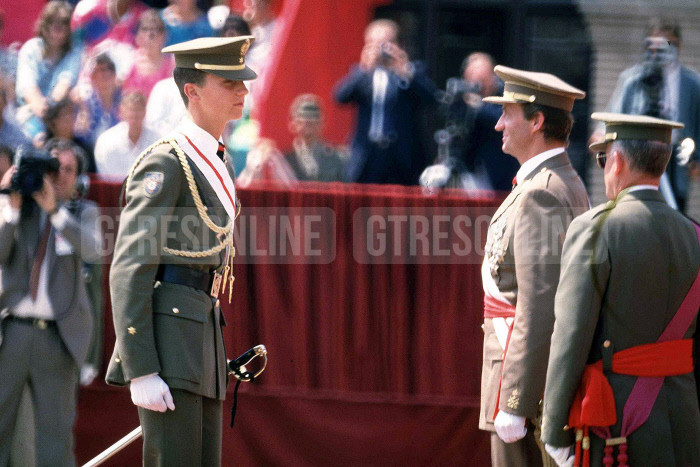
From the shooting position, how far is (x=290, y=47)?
28.0ft

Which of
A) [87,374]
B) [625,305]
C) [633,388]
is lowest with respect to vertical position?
[87,374]

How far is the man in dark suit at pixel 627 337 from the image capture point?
3811 millimetres

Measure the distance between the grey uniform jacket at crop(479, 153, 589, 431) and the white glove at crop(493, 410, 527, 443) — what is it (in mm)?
26

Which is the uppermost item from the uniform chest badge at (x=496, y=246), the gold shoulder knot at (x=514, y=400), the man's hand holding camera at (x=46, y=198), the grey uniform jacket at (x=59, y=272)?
the man's hand holding camera at (x=46, y=198)

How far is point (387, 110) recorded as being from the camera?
7707 mm

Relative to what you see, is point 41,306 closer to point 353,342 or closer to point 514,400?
point 353,342

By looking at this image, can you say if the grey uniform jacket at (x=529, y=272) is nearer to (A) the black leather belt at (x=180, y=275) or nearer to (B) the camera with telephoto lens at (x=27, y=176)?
(A) the black leather belt at (x=180, y=275)

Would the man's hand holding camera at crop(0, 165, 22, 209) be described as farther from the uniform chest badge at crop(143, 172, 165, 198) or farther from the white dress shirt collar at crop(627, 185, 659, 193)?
the white dress shirt collar at crop(627, 185, 659, 193)

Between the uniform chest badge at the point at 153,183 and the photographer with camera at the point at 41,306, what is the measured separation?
1.57 metres

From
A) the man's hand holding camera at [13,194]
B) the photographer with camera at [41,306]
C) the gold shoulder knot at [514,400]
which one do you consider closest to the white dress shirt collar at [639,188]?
the gold shoulder knot at [514,400]

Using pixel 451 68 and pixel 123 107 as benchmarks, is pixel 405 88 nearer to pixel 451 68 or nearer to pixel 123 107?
pixel 451 68

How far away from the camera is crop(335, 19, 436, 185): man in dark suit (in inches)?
302

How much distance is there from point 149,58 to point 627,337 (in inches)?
201

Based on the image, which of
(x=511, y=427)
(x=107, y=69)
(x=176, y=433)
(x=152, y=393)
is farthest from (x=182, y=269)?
(x=107, y=69)
